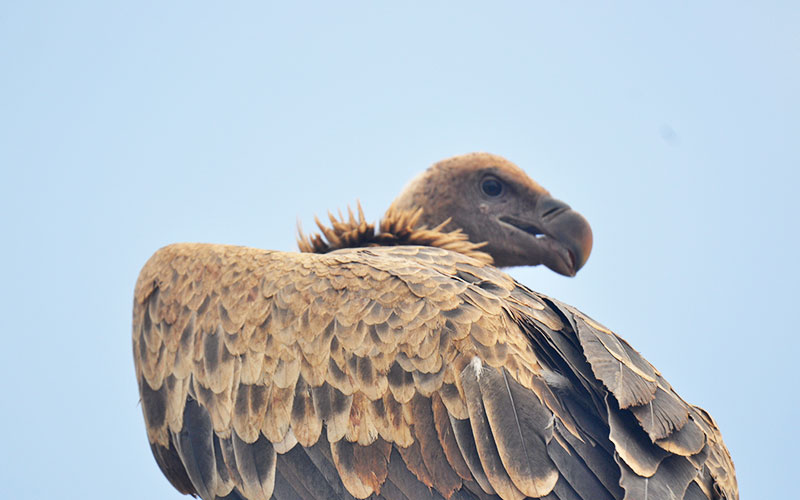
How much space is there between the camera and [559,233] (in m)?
6.11

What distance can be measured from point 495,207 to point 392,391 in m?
2.92

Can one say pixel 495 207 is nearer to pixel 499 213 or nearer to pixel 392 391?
pixel 499 213

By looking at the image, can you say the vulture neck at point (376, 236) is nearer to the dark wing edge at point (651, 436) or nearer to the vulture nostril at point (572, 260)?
the vulture nostril at point (572, 260)

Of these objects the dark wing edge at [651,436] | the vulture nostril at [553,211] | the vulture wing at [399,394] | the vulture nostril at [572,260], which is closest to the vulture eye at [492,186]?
the vulture nostril at [553,211]

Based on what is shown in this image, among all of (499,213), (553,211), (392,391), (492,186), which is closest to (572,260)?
(553,211)

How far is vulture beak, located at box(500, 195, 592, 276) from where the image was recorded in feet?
19.8

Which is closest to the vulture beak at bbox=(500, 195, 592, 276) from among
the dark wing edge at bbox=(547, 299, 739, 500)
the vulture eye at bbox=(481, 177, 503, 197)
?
the vulture eye at bbox=(481, 177, 503, 197)

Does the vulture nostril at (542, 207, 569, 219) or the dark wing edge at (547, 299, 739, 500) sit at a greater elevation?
the vulture nostril at (542, 207, 569, 219)

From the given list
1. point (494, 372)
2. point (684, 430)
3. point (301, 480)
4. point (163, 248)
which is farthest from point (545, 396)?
point (163, 248)

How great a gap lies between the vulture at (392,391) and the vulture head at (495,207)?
1.62 meters

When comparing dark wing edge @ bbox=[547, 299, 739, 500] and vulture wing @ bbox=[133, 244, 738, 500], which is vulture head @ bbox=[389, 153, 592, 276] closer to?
vulture wing @ bbox=[133, 244, 738, 500]

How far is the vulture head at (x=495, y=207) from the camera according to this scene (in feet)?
20.4

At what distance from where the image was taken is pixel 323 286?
13.3 feet

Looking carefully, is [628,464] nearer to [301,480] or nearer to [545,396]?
[545,396]
